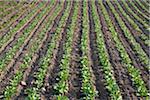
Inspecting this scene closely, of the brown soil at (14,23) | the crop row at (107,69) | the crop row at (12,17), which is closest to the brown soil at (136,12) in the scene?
the crop row at (107,69)

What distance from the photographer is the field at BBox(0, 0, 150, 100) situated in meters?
11.3

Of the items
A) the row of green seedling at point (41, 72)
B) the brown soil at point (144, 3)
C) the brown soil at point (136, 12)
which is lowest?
the brown soil at point (144, 3)

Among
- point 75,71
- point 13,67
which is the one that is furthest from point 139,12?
point 13,67

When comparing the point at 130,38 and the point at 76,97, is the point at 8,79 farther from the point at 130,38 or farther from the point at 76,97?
the point at 130,38

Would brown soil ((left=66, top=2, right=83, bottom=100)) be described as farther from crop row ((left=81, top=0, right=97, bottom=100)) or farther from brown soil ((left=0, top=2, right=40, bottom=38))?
brown soil ((left=0, top=2, right=40, bottom=38))

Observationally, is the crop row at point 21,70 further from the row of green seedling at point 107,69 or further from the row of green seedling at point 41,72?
the row of green seedling at point 107,69

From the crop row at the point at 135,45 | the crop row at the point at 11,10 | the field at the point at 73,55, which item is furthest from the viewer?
the crop row at the point at 11,10

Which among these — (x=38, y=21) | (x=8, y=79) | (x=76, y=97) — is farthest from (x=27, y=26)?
(x=76, y=97)

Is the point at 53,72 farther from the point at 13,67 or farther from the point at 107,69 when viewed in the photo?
the point at 107,69

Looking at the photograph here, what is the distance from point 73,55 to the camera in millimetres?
15016

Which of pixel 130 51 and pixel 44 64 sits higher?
pixel 44 64

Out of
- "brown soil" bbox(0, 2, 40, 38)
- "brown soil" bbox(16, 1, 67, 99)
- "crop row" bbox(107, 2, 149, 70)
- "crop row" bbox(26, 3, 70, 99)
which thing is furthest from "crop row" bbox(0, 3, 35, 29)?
"crop row" bbox(107, 2, 149, 70)

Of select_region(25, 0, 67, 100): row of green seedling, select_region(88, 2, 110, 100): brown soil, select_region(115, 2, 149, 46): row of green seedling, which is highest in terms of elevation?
select_region(25, 0, 67, 100): row of green seedling

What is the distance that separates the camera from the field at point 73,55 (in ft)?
37.0
